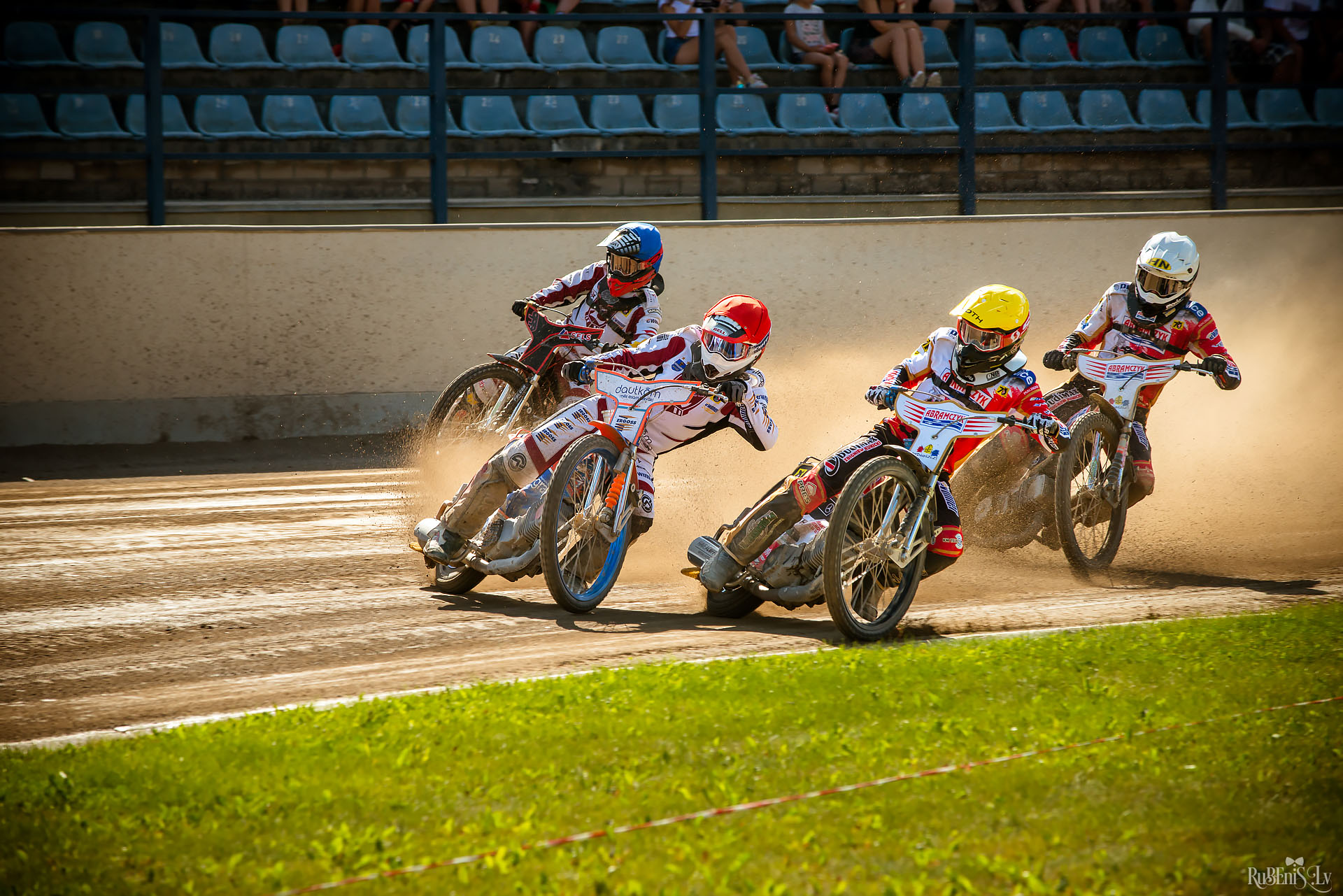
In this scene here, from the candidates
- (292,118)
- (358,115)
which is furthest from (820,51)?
(292,118)

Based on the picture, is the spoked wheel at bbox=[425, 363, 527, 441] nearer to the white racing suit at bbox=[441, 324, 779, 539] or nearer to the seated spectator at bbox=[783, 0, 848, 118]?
the white racing suit at bbox=[441, 324, 779, 539]

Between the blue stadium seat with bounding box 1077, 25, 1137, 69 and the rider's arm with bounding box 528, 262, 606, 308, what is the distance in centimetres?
1193

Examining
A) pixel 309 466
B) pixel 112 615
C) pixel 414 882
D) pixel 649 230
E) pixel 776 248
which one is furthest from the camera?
pixel 776 248

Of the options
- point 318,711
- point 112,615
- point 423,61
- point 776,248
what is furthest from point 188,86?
point 318,711

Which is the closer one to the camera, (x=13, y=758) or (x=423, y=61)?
(x=13, y=758)

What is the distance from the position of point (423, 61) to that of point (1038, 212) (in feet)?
28.4

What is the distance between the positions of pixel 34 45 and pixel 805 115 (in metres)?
9.78

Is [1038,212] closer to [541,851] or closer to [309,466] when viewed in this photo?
[309,466]

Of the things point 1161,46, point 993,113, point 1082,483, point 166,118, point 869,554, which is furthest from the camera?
point 1161,46

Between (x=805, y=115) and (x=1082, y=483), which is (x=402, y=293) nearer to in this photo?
(x=805, y=115)

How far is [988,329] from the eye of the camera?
7055 millimetres

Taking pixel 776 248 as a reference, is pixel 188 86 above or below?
above

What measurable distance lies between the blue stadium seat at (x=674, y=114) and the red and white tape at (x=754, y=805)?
1283 cm

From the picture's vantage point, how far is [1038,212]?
17266 mm
